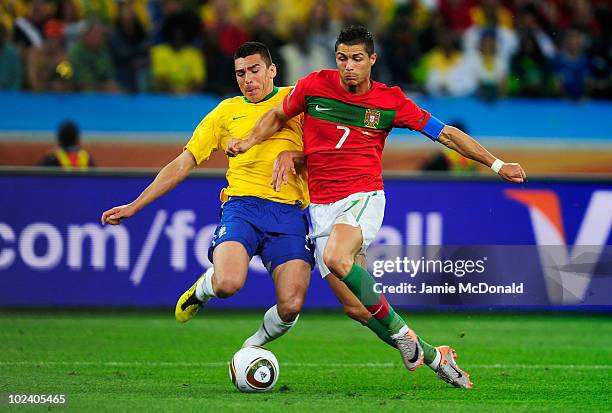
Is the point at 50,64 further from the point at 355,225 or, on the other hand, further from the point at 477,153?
the point at 477,153

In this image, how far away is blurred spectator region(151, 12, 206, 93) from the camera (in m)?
15.5

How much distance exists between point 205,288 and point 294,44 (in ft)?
27.4

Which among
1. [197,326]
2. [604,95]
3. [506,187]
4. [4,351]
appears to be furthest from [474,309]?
[604,95]

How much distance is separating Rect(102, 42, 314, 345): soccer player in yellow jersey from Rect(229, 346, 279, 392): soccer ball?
1.07 feet

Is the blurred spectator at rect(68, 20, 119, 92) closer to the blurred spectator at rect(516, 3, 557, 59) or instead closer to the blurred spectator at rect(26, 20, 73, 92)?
the blurred spectator at rect(26, 20, 73, 92)

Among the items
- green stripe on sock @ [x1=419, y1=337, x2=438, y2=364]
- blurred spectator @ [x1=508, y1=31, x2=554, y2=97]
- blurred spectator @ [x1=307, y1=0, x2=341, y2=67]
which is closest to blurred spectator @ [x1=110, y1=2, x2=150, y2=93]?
blurred spectator @ [x1=307, y1=0, x2=341, y2=67]

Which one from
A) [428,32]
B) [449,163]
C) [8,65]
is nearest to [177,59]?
[8,65]

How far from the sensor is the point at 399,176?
38.3 ft

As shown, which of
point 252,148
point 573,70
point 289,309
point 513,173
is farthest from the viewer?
point 573,70

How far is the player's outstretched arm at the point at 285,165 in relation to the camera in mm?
7441

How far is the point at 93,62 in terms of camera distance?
600 inches

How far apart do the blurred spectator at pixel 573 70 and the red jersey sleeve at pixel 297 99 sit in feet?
31.4

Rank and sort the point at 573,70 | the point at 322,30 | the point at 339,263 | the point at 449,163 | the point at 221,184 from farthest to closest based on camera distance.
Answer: the point at 573,70 < the point at 322,30 < the point at 449,163 < the point at 221,184 < the point at 339,263

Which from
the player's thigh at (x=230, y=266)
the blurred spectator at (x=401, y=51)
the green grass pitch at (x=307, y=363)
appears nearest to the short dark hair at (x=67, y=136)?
the green grass pitch at (x=307, y=363)
